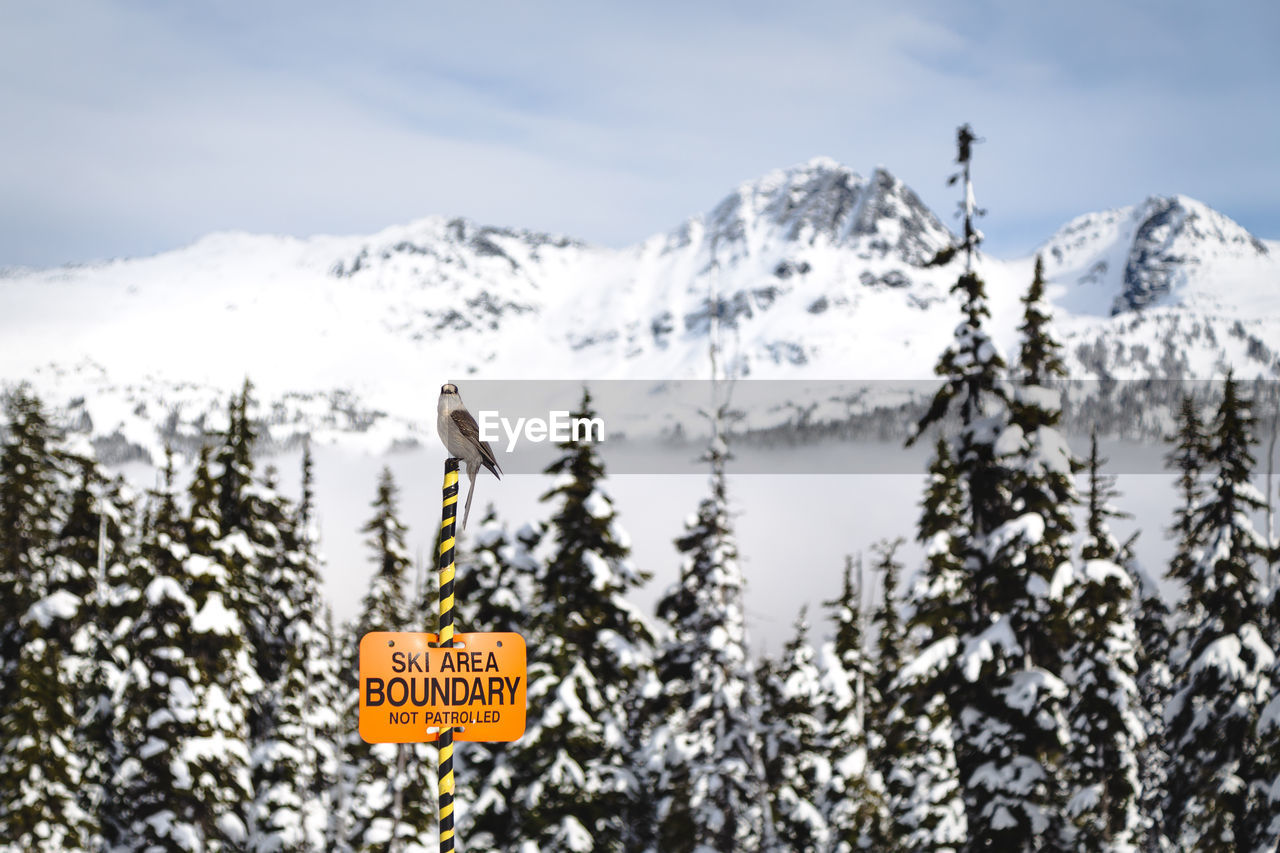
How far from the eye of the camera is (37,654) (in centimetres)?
3023

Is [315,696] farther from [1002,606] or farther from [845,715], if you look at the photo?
[1002,606]

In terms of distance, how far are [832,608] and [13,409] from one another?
29.8 meters

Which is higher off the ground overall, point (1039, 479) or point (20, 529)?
point (1039, 479)

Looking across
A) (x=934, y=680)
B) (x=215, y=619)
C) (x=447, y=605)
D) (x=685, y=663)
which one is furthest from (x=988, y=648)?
(x=215, y=619)

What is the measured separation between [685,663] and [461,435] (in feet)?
80.6

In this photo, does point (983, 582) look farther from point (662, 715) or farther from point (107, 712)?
point (107, 712)

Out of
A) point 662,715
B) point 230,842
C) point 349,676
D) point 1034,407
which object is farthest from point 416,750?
point 349,676

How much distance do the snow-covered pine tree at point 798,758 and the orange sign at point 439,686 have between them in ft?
88.1

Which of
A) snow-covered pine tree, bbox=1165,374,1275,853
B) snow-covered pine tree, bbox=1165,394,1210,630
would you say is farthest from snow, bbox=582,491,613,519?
snow-covered pine tree, bbox=1165,394,1210,630

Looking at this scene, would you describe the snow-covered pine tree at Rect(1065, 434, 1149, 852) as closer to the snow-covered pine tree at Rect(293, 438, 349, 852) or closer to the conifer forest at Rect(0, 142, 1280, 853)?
the conifer forest at Rect(0, 142, 1280, 853)

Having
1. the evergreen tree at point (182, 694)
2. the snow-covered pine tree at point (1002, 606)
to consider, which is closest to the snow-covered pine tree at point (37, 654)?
the evergreen tree at point (182, 694)

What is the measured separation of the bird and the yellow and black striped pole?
120 millimetres

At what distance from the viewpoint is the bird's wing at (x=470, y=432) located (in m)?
7.83

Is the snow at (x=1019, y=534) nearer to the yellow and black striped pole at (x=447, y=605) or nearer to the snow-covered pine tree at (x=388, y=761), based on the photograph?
the yellow and black striped pole at (x=447, y=605)
